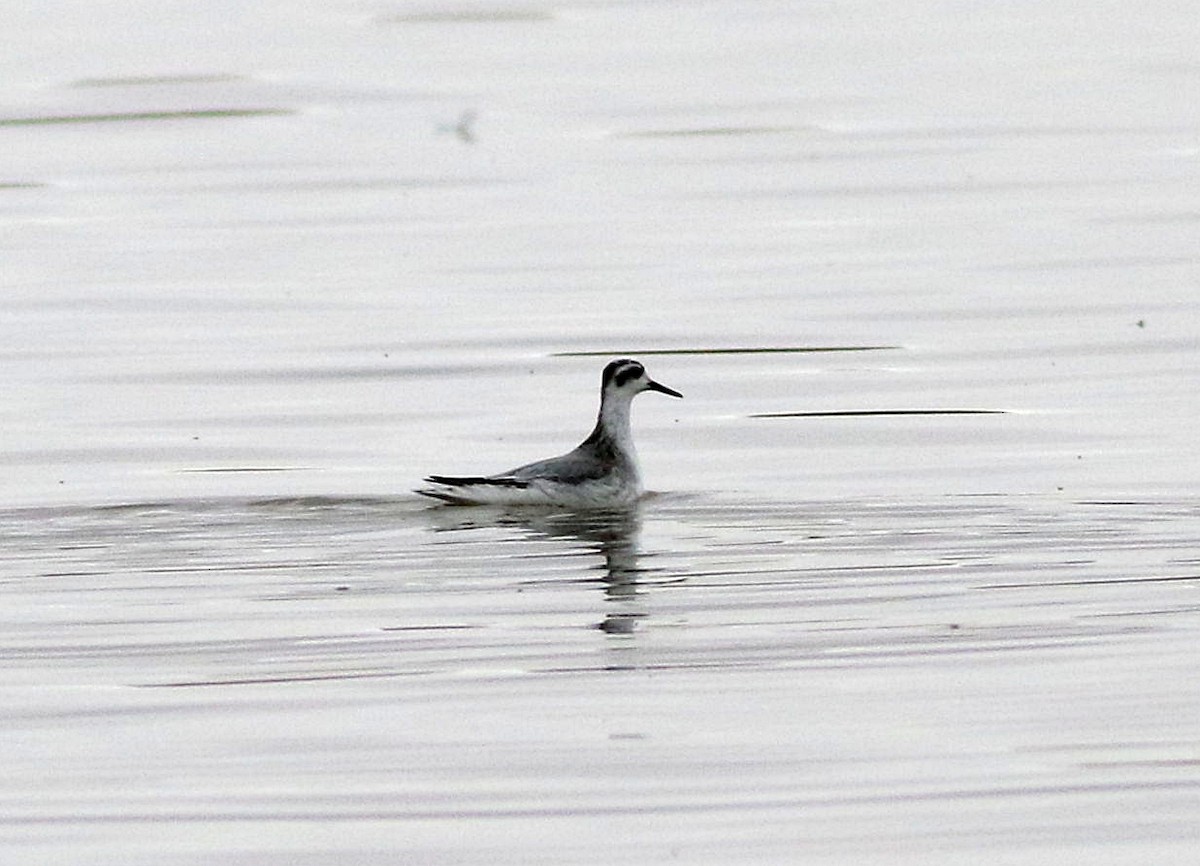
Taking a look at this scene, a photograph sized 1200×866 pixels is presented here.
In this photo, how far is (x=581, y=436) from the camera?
19.2 m

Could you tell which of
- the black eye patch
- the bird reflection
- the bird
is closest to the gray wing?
the bird

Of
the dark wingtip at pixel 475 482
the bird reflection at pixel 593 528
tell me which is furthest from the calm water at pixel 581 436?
the dark wingtip at pixel 475 482

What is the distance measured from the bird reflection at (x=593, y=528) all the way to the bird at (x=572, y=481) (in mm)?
71

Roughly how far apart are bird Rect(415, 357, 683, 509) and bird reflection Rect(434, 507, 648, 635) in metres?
0.07

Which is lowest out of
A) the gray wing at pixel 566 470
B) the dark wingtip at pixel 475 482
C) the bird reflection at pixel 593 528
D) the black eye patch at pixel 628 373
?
the bird reflection at pixel 593 528

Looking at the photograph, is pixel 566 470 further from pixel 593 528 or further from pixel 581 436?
pixel 581 436

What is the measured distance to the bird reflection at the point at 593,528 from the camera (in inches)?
572

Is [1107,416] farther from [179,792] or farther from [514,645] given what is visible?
[179,792]

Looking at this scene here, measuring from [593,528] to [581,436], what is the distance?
2.96 m

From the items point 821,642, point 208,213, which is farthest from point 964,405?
point 208,213

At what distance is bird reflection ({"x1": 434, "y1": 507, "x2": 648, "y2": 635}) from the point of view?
572 inches

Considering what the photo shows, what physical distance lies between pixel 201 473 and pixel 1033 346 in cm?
678

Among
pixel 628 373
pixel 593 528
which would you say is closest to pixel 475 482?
pixel 593 528

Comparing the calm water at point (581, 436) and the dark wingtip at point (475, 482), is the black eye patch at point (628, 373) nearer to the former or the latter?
the calm water at point (581, 436)
